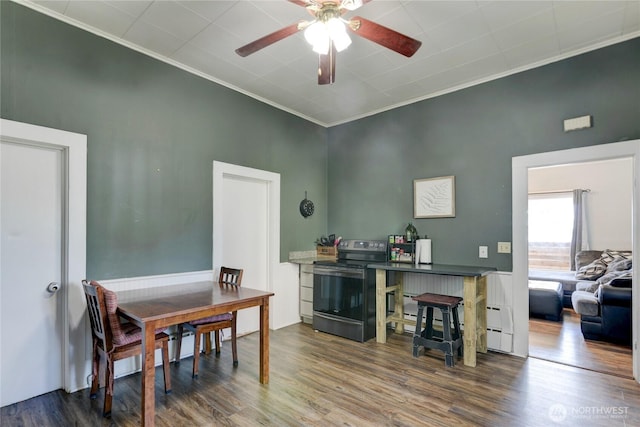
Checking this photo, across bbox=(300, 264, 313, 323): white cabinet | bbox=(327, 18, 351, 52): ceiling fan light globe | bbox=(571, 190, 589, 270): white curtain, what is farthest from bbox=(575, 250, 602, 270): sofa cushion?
bbox=(327, 18, 351, 52): ceiling fan light globe

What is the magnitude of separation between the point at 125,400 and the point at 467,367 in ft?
9.45

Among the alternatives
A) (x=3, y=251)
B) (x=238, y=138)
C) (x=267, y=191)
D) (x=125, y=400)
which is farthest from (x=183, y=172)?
(x=125, y=400)

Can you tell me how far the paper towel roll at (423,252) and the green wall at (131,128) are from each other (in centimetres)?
223

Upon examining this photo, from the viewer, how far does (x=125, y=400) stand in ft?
7.82

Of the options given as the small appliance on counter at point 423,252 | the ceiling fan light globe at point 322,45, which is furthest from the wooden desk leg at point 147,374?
the small appliance on counter at point 423,252

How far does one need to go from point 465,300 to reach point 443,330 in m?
0.36

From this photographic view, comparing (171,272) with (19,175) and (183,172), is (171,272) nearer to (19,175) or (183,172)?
(183,172)

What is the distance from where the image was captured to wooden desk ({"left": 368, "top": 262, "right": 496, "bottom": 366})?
2975 mm

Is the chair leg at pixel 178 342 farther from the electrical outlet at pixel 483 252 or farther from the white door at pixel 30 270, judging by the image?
the electrical outlet at pixel 483 252

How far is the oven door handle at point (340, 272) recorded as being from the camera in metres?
3.65

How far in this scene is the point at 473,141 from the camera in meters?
3.57

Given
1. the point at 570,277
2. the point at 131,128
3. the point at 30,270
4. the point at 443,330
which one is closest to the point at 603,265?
the point at 570,277

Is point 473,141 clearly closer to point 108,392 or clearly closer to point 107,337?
point 107,337

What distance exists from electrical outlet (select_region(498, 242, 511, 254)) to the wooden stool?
71 cm
